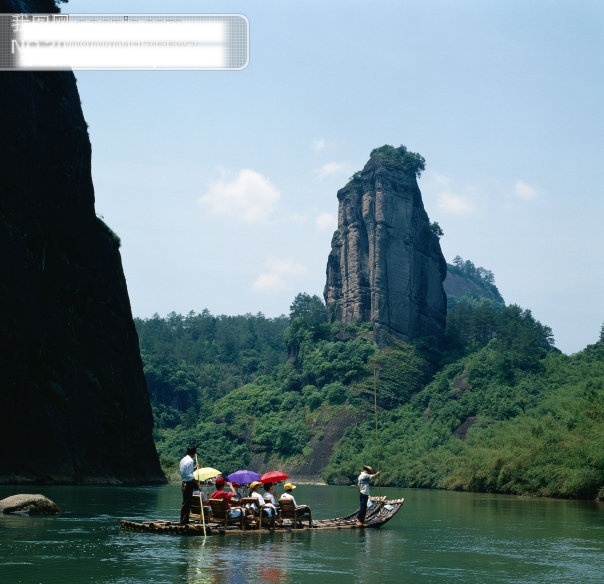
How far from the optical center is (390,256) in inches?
7357

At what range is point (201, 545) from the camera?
2797 cm

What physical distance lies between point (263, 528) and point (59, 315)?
4472 cm

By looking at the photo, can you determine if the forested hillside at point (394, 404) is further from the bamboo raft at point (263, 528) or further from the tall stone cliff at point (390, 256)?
the bamboo raft at point (263, 528)

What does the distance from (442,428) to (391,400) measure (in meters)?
25.3

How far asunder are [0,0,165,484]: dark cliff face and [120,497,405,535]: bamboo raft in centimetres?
2987

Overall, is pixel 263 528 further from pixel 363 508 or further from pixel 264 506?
pixel 363 508

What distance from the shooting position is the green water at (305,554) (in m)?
21.9

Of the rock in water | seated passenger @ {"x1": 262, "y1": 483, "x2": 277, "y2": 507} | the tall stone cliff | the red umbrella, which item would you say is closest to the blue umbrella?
the red umbrella

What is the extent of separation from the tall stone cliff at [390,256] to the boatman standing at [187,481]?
15231 cm

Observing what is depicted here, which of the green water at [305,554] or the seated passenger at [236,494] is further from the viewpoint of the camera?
the seated passenger at [236,494]

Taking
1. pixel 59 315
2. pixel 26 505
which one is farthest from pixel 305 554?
pixel 59 315

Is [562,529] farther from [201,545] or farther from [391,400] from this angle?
[391,400]

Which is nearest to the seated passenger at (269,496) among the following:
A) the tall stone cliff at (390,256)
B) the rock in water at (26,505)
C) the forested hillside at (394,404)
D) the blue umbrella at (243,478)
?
the blue umbrella at (243,478)

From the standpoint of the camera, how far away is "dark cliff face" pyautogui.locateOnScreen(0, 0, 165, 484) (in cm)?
6269
